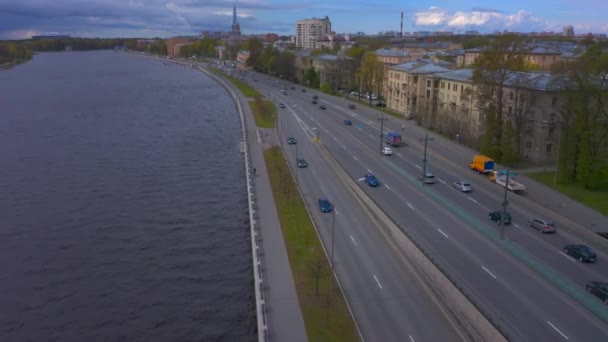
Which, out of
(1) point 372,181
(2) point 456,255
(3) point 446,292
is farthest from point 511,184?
(3) point 446,292

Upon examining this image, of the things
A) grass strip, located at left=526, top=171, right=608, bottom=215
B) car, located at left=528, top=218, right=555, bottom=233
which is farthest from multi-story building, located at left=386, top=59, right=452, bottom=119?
car, located at left=528, top=218, right=555, bottom=233

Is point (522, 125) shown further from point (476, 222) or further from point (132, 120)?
point (132, 120)

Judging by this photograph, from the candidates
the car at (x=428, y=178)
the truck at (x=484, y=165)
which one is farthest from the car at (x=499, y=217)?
the truck at (x=484, y=165)

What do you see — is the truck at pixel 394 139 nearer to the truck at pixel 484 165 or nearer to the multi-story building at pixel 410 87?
the truck at pixel 484 165

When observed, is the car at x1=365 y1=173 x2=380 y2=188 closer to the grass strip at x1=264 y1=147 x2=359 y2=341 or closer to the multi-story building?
the grass strip at x1=264 y1=147 x2=359 y2=341

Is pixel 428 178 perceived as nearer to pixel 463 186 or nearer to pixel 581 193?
pixel 463 186

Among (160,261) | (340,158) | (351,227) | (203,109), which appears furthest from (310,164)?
(203,109)
